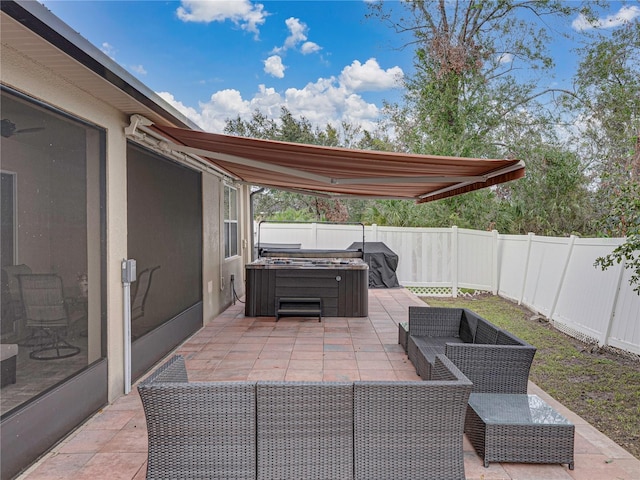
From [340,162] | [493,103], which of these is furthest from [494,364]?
[493,103]

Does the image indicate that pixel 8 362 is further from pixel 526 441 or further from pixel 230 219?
pixel 230 219

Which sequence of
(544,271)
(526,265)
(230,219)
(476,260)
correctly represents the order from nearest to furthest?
(544,271), (230,219), (526,265), (476,260)

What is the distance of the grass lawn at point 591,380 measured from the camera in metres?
4.52

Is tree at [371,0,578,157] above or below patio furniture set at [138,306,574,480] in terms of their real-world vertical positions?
above

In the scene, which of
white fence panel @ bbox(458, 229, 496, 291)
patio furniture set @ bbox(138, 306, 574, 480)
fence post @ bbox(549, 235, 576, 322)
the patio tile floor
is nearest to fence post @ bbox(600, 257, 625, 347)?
fence post @ bbox(549, 235, 576, 322)

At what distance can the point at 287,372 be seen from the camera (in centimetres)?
530

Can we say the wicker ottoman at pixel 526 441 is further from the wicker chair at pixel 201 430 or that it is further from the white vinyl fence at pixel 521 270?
the white vinyl fence at pixel 521 270

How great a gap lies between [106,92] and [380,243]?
1017cm

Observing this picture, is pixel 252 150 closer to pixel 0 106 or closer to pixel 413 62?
pixel 0 106

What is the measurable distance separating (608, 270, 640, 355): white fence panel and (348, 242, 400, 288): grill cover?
6.56m

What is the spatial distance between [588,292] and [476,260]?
5.45 meters

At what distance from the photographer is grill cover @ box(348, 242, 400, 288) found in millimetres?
12680

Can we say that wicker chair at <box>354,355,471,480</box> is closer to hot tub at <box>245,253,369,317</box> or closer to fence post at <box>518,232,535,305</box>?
hot tub at <box>245,253,369,317</box>

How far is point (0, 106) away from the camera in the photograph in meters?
2.86
